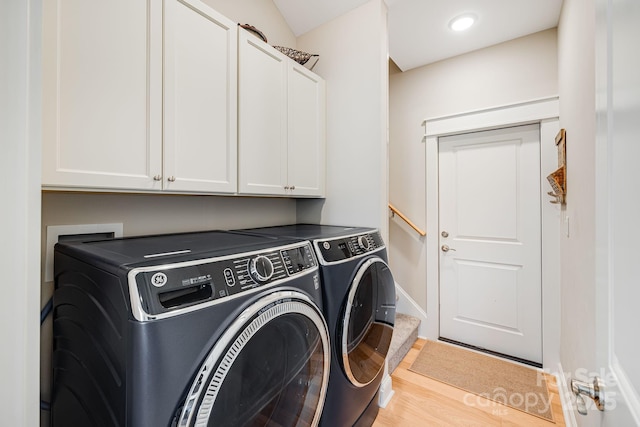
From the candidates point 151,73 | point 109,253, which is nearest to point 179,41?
point 151,73

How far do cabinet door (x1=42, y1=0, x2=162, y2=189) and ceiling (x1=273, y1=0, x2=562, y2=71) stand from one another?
4.19 ft

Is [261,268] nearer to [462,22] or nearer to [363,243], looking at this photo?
[363,243]

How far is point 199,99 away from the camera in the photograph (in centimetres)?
125

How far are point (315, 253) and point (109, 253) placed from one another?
71 centimetres

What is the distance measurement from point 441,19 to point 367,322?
2217 millimetres

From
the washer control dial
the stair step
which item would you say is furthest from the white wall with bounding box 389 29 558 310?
the washer control dial

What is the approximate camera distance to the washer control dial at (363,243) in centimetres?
143

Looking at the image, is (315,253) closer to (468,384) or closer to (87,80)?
(87,80)

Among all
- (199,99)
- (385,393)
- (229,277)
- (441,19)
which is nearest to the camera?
(229,277)

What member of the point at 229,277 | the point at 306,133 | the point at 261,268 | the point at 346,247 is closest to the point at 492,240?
the point at 346,247

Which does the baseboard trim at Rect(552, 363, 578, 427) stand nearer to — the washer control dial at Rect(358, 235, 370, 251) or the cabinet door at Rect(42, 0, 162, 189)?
the washer control dial at Rect(358, 235, 370, 251)

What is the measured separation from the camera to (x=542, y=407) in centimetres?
175

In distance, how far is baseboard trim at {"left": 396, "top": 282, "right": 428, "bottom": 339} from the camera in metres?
2.65

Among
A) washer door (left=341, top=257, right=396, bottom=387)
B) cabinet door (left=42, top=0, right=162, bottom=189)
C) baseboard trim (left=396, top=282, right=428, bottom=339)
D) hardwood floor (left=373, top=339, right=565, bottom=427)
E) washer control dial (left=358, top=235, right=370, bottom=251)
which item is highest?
cabinet door (left=42, top=0, right=162, bottom=189)
